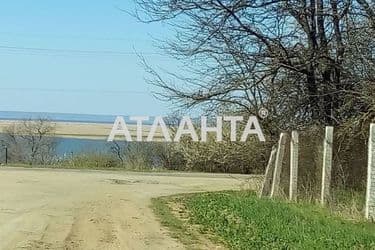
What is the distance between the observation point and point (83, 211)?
17422 mm

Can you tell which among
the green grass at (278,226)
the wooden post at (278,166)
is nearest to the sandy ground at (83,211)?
the green grass at (278,226)

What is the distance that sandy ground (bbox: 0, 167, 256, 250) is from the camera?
486 inches

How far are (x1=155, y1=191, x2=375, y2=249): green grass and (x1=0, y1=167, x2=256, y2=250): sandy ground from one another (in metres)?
1.17

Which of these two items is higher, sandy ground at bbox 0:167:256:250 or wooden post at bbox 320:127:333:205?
wooden post at bbox 320:127:333:205

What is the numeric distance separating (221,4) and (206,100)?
3.11m

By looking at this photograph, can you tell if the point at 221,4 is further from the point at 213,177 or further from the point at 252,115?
the point at 213,177

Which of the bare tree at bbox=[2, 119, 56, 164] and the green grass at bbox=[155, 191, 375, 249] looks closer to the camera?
the green grass at bbox=[155, 191, 375, 249]

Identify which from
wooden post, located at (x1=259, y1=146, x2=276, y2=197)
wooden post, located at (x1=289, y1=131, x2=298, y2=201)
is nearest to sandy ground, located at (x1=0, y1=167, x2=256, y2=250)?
wooden post, located at (x1=259, y1=146, x2=276, y2=197)

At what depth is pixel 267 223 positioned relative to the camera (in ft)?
45.2

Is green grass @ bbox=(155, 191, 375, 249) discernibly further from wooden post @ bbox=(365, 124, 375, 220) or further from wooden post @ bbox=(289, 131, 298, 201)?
wooden post @ bbox=(289, 131, 298, 201)

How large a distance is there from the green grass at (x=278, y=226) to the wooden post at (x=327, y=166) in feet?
1.59

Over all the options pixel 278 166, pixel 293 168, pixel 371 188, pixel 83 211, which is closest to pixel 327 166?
pixel 293 168

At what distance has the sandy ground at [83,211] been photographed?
12.3 meters

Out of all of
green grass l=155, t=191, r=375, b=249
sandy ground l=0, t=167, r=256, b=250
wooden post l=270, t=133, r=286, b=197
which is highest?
wooden post l=270, t=133, r=286, b=197
